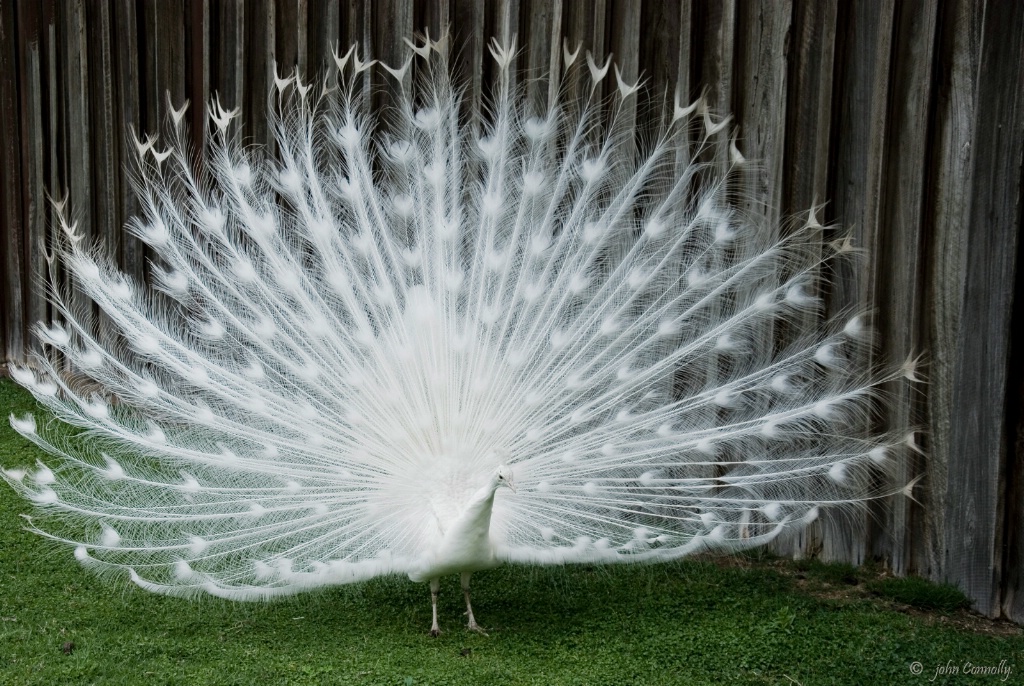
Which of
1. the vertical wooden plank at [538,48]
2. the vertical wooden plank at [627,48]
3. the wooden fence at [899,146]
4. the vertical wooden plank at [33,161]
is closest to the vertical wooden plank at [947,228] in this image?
the wooden fence at [899,146]

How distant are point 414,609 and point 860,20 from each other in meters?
3.84

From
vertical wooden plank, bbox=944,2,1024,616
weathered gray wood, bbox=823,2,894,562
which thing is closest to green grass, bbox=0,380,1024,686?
vertical wooden plank, bbox=944,2,1024,616

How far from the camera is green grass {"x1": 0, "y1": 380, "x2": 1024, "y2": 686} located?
4527mm

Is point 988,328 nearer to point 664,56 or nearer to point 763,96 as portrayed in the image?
point 763,96

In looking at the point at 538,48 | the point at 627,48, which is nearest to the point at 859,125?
the point at 627,48

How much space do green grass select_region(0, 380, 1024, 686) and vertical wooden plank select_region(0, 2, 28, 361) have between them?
9.93 feet

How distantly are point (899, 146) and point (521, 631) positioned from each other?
3.12 m

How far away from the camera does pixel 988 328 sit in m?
4.84

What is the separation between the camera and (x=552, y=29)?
19.1 ft

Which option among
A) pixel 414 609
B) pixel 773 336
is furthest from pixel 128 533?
pixel 773 336

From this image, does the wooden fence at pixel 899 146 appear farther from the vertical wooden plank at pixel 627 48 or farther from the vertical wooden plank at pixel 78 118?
the vertical wooden plank at pixel 78 118

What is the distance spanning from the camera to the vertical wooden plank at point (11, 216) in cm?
805

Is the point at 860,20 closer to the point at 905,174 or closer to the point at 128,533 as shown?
the point at 905,174

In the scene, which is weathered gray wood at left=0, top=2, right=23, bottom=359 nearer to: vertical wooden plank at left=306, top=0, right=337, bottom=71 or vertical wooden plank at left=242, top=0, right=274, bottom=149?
vertical wooden plank at left=242, top=0, right=274, bottom=149
